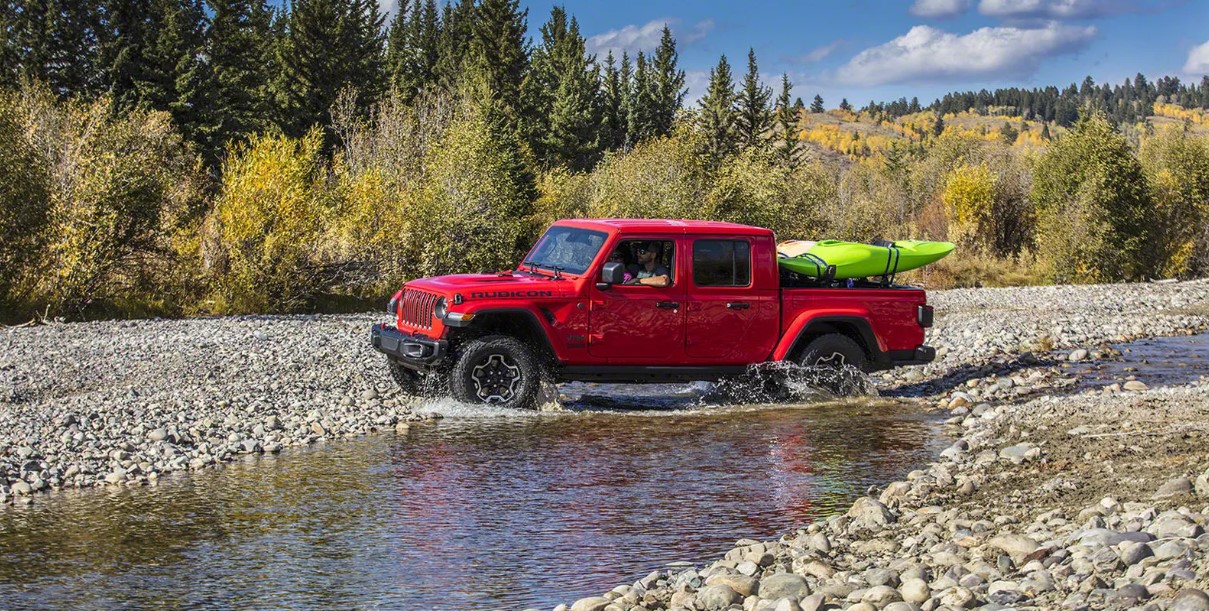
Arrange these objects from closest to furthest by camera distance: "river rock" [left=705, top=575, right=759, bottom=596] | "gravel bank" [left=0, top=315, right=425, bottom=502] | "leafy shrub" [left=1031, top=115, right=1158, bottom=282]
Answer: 1. "river rock" [left=705, top=575, right=759, bottom=596]
2. "gravel bank" [left=0, top=315, right=425, bottom=502]
3. "leafy shrub" [left=1031, top=115, right=1158, bottom=282]

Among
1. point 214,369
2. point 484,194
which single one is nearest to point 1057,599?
point 214,369

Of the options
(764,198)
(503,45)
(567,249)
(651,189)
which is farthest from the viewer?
(503,45)

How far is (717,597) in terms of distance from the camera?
6133 mm

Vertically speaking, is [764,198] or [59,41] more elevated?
[59,41]

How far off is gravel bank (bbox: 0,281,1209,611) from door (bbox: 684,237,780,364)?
225cm

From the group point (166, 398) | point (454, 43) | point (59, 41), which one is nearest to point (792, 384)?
point (166, 398)

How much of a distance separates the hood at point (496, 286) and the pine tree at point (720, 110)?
58.9 metres

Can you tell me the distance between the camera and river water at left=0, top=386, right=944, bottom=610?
22.0 ft

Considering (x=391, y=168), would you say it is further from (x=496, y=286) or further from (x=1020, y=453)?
(x=1020, y=453)

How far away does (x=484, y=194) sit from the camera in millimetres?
27078

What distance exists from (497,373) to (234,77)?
35.0 metres

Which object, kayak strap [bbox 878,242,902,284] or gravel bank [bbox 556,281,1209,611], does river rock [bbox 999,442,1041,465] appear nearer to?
gravel bank [bbox 556,281,1209,611]

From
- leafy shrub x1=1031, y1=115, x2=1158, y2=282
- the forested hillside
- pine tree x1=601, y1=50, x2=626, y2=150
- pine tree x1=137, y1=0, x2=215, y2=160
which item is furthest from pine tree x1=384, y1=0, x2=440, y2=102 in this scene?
leafy shrub x1=1031, y1=115, x2=1158, y2=282

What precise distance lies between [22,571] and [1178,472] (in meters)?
7.56
